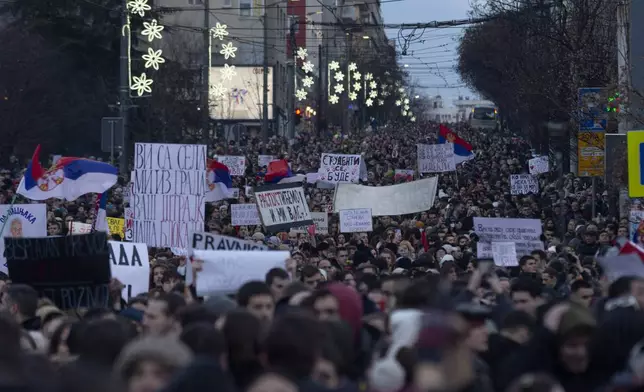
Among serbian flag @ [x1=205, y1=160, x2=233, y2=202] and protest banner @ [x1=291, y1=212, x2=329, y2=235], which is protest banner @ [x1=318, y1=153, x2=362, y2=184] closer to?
protest banner @ [x1=291, y1=212, x2=329, y2=235]

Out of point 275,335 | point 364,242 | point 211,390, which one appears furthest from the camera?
point 364,242

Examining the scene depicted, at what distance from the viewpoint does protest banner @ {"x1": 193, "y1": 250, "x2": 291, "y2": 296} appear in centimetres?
1028

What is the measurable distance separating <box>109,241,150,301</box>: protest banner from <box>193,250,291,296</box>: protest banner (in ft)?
9.93

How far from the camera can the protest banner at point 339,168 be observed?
28.8 metres

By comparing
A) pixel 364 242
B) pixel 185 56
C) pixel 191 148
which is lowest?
pixel 364 242

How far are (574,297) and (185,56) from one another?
66.9 metres

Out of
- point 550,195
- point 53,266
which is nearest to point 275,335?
point 53,266

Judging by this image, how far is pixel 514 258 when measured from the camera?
632 inches

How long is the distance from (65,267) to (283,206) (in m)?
8.46

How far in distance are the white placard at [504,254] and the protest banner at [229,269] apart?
5.79 metres

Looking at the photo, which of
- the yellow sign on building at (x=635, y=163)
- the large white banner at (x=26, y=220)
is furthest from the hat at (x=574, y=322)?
the large white banner at (x=26, y=220)

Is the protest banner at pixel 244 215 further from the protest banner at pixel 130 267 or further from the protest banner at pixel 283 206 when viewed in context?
the protest banner at pixel 130 267

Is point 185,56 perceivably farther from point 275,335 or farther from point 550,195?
point 275,335

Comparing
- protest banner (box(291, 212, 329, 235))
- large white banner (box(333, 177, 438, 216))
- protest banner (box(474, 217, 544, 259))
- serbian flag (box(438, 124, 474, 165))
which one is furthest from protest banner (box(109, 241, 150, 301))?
serbian flag (box(438, 124, 474, 165))
